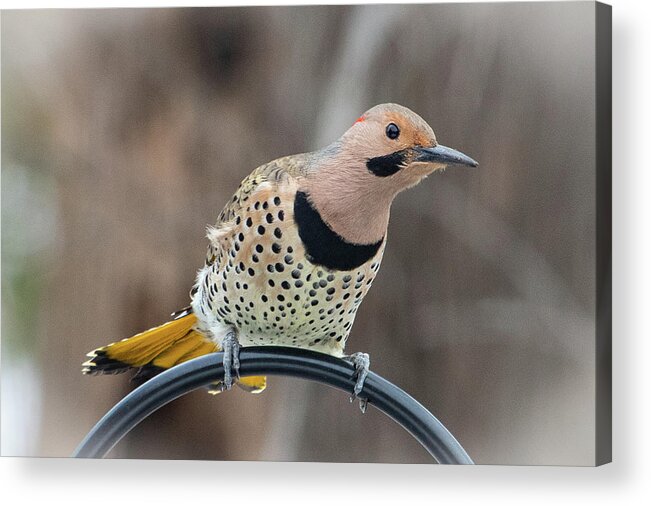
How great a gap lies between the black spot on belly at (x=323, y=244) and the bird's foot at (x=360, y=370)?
0.96 ft

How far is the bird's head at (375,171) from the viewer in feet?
9.72

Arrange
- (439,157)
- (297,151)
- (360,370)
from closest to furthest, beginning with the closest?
1. (439,157)
2. (360,370)
3. (297,151)

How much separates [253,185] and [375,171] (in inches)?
14.4

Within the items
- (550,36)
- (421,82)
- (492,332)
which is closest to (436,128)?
(421,82)

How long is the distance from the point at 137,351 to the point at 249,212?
0.59m

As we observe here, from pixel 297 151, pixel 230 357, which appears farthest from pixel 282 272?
pixel 297 151

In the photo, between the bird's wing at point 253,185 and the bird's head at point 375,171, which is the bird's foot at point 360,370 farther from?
the bird's wing at point 253,185

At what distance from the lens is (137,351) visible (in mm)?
3318

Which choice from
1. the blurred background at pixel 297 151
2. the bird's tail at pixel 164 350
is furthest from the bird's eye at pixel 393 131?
the bird's tail at pixel 164 350

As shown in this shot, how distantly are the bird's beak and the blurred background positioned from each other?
0.23m

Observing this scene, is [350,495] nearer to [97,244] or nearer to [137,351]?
[137,351]

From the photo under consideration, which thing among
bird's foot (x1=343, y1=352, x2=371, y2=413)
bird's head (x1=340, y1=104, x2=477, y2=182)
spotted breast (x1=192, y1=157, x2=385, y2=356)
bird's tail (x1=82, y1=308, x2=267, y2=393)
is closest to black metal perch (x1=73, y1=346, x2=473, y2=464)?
bird's foot (x1=343, y1=352, x2=371, y2=413)

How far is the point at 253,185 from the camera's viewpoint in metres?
3.14

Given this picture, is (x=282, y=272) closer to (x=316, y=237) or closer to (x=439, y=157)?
(x=316, y=237)
